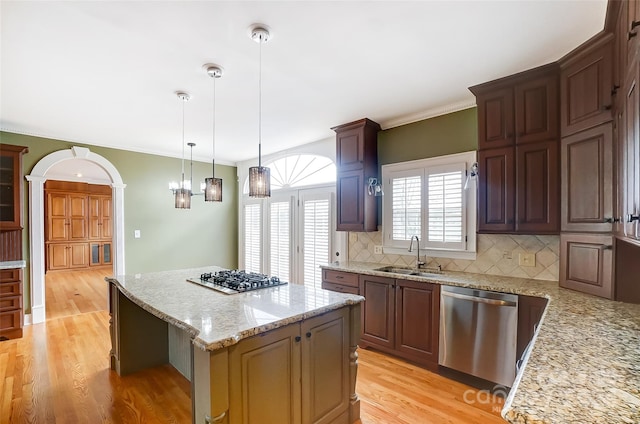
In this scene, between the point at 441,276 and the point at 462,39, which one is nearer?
the point at 462,39

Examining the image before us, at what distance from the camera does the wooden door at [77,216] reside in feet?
26.5

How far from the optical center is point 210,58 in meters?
2.26

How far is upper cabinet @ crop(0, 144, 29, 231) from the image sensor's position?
380cm

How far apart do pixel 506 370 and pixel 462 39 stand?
2.49 metres

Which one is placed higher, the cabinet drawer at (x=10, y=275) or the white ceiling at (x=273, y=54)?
the white ceiling at (x=273, y=54)

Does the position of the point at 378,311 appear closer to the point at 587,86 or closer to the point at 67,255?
the point at 587,86

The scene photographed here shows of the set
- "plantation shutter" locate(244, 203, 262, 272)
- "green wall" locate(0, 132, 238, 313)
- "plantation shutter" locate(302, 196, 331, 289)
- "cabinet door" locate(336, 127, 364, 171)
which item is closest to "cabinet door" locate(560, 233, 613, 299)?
"cabinet door" locate(336, 127, 364, 171)

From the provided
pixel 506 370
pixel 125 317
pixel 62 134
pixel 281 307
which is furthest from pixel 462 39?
pixel 62 134

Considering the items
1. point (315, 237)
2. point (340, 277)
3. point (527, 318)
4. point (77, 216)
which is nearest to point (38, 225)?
point (315, 237)

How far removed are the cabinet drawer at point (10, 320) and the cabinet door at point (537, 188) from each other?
219 inches

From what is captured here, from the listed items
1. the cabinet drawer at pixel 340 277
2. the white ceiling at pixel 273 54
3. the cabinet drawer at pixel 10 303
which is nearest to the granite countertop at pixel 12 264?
the cabinet drawer at pixel 10 303

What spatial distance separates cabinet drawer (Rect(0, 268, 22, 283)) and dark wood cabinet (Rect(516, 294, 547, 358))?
17.7ft

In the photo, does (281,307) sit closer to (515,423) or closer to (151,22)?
(515,423)

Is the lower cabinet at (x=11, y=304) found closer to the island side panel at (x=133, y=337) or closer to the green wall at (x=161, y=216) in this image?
the green wall at (x=161, y=216)
